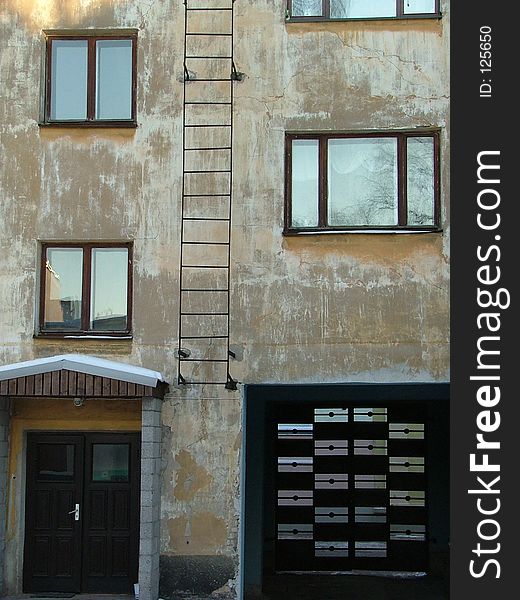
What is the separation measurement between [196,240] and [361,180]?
235 cm

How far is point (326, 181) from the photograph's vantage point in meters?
14.1

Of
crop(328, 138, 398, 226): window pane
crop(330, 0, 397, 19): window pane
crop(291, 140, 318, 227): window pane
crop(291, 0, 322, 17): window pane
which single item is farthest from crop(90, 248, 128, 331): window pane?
crop(330, 0, 397, 19): window pane

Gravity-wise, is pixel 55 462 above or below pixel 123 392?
below

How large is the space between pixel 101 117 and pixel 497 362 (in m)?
6.64

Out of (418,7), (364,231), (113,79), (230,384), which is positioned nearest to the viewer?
(230,384)

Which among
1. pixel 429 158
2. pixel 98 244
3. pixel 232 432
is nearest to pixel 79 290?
pixel 98 244

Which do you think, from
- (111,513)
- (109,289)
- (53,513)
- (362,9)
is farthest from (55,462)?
(362,9)

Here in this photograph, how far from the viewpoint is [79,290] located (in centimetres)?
1422

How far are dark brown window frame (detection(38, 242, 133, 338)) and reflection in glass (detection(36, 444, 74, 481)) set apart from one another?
1676 mm

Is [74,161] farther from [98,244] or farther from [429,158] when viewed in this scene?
[429,158]

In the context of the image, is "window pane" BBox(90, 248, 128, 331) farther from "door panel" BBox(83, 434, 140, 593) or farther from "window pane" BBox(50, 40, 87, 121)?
"window pane" BBox(50, 40, 87, 121)

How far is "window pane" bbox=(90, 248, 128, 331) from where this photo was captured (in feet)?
46.4

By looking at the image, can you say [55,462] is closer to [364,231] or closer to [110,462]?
[110,462]

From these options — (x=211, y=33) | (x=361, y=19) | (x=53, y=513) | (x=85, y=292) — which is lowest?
(x=53, y=513)
